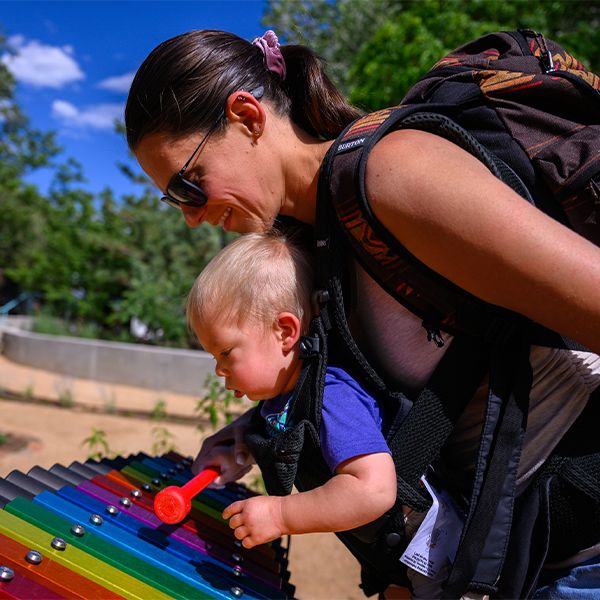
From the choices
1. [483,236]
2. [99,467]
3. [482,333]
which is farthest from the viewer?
[99,467]

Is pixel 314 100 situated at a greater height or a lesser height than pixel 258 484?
greater

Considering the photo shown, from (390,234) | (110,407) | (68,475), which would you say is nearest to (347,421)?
(390,234)

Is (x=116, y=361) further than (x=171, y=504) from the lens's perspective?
Yes

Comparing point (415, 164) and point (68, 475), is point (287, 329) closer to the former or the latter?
point (415, 164)

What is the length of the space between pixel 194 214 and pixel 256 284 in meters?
0.25

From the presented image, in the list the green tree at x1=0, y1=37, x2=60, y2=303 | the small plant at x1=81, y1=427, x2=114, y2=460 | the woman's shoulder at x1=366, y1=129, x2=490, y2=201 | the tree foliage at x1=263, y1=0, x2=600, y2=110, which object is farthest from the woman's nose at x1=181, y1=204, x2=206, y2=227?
the green tree at x1=0, y1=37, x2=60, y2=303

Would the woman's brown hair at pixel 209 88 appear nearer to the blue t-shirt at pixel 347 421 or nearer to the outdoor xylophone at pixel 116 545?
the blue t-shirt at pixel 347 421

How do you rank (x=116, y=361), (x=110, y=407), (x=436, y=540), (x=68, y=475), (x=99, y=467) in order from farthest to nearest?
(x=116, y=361) < (x=110, y=407) < (x=99, y=467) < (x=68, y=475) < (x=436, y=540)

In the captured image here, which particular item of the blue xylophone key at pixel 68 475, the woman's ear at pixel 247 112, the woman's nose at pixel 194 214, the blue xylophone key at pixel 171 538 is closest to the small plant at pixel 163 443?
the blue xylophone key at pixel 68 475

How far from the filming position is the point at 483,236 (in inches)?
43.4

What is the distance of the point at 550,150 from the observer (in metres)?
1.24

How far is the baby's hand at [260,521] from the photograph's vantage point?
1409 millimetres

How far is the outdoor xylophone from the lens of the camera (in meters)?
1.31

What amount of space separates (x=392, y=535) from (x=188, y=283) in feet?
31.5
